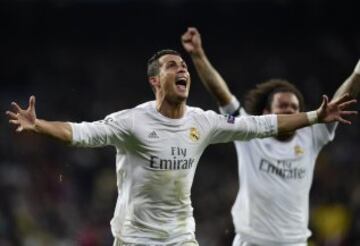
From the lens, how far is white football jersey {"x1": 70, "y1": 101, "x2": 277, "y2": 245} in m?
6.42

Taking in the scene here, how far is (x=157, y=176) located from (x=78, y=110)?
1155 cm

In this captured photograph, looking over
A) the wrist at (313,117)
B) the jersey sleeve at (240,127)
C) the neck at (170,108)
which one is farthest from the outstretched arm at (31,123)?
the wrist at (313,117)

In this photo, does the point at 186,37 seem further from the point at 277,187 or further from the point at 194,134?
the point at 194,134

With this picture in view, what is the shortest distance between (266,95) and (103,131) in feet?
8.17

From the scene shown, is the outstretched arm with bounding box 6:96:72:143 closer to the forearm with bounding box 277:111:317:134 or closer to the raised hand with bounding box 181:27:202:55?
the forearm with bounding box 277:111:317:134

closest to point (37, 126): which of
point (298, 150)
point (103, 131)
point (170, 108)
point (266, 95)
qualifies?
point (103, 131)

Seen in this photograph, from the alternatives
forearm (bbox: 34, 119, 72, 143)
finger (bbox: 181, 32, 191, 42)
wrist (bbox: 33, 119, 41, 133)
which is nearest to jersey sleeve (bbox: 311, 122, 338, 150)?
finger (bbox: 181, 32, 191, 42)

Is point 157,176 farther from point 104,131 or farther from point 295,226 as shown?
point 295,226

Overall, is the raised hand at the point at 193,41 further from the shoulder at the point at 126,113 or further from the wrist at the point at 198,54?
the shoulder at the point at 126,113

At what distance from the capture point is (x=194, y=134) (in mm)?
6625

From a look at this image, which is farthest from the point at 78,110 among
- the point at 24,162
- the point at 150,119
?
the point at 150,119

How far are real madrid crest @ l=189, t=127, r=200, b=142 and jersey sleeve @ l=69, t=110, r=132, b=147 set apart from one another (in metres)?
0.47

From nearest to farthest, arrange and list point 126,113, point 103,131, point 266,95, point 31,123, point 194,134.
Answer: point 31,123 → point 103,131 → point 126,113 → point 194,134 → point 266,95

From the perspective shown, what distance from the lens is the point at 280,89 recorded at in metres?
8.15
